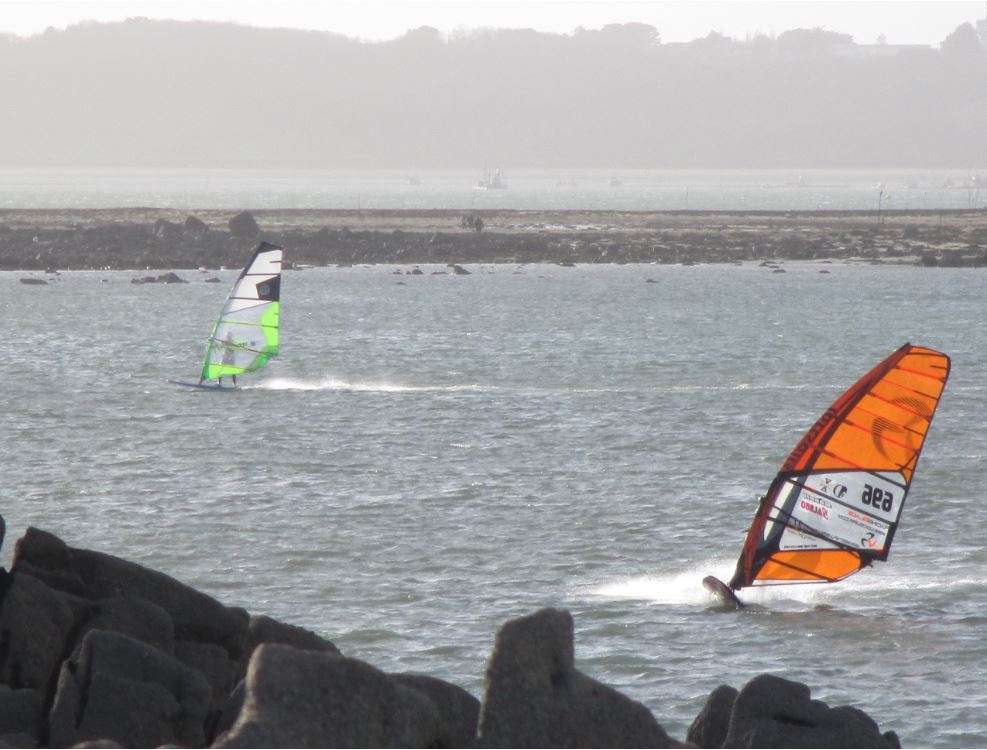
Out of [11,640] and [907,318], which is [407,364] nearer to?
[907,318]

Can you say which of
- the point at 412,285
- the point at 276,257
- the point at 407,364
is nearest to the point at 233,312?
the point at 276,257

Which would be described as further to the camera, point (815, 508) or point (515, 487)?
point (515, 487)

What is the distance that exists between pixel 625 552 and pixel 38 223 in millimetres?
118985

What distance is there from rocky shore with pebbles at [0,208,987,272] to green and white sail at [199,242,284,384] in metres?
55.4

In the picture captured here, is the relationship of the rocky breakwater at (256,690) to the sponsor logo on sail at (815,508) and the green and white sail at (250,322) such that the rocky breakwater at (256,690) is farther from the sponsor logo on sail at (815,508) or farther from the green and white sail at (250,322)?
the green and white sail at (250,322)

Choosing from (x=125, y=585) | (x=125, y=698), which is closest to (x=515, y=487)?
(x=125, y=585)

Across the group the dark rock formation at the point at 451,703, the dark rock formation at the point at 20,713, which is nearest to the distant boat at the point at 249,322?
the dark rock formation at the point at 20,713

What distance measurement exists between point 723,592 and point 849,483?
2.19 metres

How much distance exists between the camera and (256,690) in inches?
332

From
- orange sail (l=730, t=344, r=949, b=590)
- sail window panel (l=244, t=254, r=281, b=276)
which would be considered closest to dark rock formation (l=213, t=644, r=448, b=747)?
orange sail (l=730, t=344, r=949, b=590)

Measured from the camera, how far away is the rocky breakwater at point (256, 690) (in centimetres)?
855

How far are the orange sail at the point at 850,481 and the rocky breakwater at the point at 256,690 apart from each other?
798 cm

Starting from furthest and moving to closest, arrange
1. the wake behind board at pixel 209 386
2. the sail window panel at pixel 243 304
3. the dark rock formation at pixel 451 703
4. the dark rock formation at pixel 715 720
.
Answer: the wake behind board at pixel 209 386, the sail window panel at pixel 243 304, the dark rock formation at pixel 715 720, the dark rock formation at pixel 451 703

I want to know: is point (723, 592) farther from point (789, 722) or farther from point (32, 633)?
point (32, 633)
